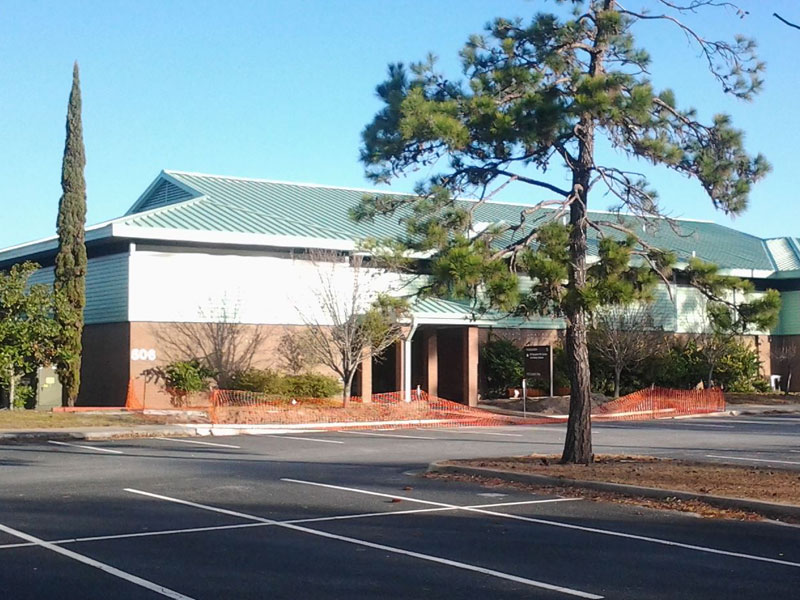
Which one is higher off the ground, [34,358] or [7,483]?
[34,358]

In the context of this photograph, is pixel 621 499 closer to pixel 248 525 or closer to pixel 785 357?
pixel 248 525

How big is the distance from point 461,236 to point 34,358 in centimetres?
2006

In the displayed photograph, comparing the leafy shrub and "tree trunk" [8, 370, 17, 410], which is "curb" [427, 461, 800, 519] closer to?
the leafy shrub

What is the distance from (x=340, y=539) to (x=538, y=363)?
25.0 metres

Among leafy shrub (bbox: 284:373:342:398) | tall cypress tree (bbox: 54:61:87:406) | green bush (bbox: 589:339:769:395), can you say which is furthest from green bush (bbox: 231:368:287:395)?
green bush (bbox: 589:339:769:395)

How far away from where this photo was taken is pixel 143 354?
3341 cm

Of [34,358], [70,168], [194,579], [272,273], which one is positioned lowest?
[194,579]

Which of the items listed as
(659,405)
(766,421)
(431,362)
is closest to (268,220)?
(431,362)

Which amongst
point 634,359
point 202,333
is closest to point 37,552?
point 202,333

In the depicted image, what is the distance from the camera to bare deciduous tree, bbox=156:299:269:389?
3403cm

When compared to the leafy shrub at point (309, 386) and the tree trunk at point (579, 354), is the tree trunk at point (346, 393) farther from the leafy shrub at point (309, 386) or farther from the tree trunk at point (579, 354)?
the tree trunk at point (579, 354)

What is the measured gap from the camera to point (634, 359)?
4134 cm

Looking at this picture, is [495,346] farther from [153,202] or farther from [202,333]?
[153,202]

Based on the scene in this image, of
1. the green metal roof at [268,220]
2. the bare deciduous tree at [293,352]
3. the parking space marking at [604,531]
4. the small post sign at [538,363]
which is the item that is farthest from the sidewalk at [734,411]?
the parking space marking at [604,531]
